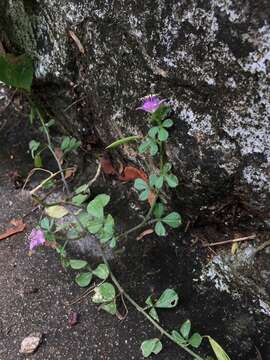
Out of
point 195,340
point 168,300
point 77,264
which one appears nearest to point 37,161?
point 77,264

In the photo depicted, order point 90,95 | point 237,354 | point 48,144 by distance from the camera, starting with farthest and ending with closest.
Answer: point 48,144, point 90,95, point 237,354

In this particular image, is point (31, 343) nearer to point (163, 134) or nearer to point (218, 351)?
point (218, 351)

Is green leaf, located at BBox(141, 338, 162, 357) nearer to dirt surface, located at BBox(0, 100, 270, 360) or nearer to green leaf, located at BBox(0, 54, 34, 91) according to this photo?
dirt surface, located at BBox(0, 100, 270, 360)

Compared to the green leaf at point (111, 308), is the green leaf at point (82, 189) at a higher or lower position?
higher

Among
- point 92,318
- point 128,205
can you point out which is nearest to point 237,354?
point 92,318

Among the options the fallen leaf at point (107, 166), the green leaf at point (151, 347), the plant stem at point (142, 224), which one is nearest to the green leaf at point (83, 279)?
the plant stem at point (142, 224)

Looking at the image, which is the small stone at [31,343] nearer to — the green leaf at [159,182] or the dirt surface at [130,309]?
the dirt surface at [130,309]

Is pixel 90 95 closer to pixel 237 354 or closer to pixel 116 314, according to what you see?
pixel 116 314

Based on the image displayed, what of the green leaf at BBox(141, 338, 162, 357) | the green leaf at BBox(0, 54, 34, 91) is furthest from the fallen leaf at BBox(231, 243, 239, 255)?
the green leaf at BBox(0, 54, 34, 91)
